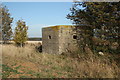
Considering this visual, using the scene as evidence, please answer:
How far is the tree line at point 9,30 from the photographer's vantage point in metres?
15.4

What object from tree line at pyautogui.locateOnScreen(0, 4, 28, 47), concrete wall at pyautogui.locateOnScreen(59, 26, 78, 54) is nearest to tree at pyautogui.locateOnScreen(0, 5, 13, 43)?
tree line at pyautogui.locateOnScreen(0, 4, 28, 47)

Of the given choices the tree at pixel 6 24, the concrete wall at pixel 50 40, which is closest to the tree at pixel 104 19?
the concrete wall at pixel 50 40

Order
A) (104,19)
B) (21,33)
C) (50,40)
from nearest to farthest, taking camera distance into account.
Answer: (104,19) → (50,40) → (21,33)


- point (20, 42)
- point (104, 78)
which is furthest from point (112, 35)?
point (20, 42)

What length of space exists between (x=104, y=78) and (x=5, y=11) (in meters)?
17.5

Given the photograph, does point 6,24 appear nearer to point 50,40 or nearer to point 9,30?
Result: point 9,30

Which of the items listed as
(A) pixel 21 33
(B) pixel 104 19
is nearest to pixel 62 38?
(B) pixel 104 19

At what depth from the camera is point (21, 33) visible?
15.4 meters

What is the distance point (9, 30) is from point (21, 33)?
3.68 m

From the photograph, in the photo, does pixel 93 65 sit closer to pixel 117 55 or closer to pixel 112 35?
pixel 117 55

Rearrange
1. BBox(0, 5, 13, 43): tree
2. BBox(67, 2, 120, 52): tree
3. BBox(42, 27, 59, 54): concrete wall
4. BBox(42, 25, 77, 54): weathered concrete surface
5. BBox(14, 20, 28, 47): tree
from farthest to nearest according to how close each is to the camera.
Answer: BBox(0, 5, 13, 43): tree < BBox(14, 20, 28, 47): tree < BBox(42, 27, 59, 54): concrete wall < BBox(42, 25, 77, 54): weathered concrete surface < BBox(67, 2, 120, 52): tree

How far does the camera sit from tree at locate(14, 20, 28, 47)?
50.0ft

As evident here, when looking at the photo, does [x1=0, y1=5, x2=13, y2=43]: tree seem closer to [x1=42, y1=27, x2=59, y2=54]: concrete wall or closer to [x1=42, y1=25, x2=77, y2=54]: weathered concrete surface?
[x1=42, y1=27, x2=59, y2=54]: concrete wall

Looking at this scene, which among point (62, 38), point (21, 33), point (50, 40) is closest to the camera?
point (62, 38)
